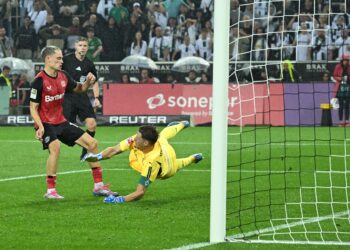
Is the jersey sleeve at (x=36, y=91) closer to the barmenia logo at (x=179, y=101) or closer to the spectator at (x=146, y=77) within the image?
the barmenia logo at (x=179, y=101)

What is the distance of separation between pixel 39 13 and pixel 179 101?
8514 mm

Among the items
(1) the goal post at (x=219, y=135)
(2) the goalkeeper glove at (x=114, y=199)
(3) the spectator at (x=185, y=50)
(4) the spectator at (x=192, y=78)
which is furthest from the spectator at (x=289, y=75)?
(1) the goal post at (x=219, y=135)

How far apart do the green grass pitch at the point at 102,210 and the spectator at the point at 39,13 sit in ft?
51.9

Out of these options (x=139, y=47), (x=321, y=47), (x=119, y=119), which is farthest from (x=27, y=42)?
(x=321, y=47)

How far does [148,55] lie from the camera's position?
33.5 m

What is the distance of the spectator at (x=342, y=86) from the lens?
25422 millimetres

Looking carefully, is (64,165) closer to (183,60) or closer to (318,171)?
(318,171)

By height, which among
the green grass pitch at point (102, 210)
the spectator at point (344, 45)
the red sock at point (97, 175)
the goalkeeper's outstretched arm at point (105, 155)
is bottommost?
the green grass pitch at point (102, 210)

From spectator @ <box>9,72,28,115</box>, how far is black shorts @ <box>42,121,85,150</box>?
54.3 feet

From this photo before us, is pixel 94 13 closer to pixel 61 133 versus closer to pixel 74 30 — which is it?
pixel 74 30

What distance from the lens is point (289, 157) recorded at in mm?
18484

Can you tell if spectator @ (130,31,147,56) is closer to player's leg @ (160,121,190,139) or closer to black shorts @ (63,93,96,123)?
black shorts @ (63,93,96,123)

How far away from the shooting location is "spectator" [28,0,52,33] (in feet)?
113

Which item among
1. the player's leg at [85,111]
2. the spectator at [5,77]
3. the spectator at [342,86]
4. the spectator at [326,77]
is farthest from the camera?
the spectator at [5,77]
